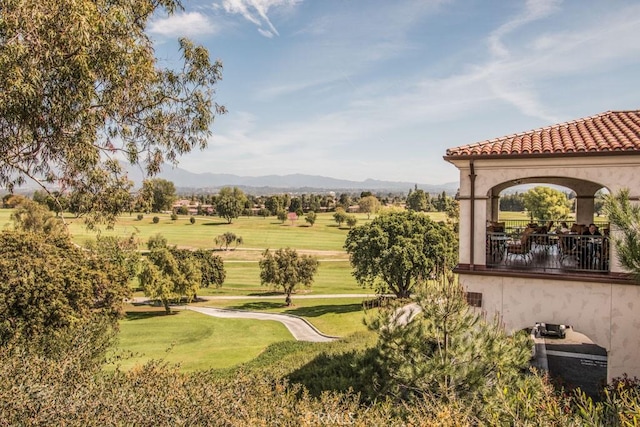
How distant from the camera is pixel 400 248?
35.4 metres

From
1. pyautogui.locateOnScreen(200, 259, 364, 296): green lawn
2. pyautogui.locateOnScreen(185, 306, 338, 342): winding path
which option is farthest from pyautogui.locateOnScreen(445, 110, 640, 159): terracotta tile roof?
pyautogui.locateOnScreen(200, 259, 364, 296): green lawn

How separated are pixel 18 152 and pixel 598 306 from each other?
1408 cm

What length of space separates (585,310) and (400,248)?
1012 inches

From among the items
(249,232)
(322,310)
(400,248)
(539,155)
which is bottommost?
(322,310)

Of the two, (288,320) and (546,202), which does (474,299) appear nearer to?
(288,320)

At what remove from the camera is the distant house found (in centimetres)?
955

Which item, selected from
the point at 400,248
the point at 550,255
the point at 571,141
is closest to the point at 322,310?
the point at 400,248

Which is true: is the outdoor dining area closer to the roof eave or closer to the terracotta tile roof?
the roof eave

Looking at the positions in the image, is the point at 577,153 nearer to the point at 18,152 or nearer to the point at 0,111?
Answer: the point at 0,111

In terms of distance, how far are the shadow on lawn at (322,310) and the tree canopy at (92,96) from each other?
24.8m

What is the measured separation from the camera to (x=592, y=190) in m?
15.5

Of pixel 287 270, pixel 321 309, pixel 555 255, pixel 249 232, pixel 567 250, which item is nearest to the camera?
pixel 567 250

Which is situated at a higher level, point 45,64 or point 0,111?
point 45,64

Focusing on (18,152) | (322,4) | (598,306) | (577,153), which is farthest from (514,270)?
(322,4)
